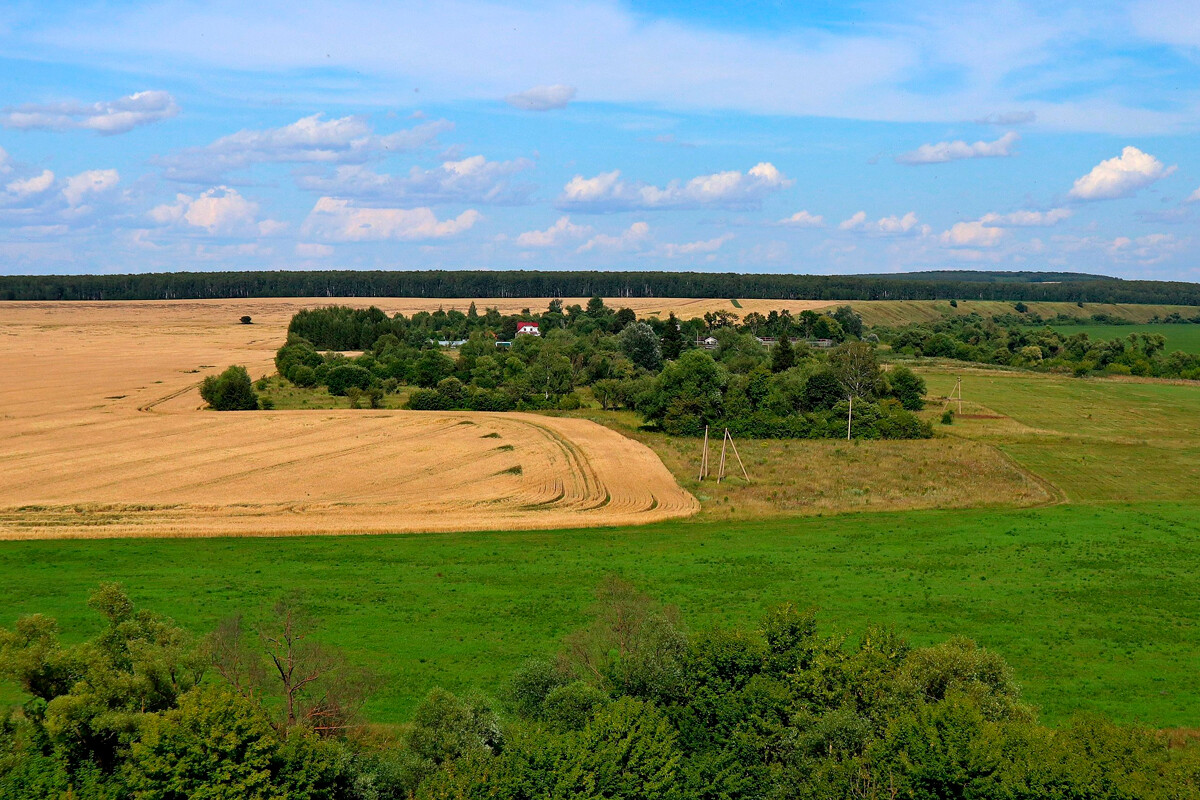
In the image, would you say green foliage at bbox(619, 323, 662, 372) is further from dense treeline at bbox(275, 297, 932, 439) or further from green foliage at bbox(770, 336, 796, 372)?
green foliage at bbox(770, 336, 796, 372)

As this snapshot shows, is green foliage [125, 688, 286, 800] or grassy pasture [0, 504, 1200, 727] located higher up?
green foliage [125, 688, 286, 800]

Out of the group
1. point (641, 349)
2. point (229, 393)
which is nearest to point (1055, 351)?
point (641, 349)

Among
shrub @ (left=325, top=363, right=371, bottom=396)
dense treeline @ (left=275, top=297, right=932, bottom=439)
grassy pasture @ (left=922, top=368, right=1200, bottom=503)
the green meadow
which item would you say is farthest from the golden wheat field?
grassy pasture @ (left=922, top=368, right=1200, bottom=503)

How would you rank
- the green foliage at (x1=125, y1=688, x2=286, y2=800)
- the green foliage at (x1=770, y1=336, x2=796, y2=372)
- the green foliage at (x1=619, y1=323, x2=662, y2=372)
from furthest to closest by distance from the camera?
the green foliage at (x1=619, y1=323, x2=662, y2=372)
the green foliage at (x1=770, y1=336, x2=796, y2=372)
the green foliage at (x1=125, y1=688, x2=286, y2=800)

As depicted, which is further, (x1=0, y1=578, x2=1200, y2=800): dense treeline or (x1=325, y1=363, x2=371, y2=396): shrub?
(x1=325, y1=363, x2=371, y2=396): shrub

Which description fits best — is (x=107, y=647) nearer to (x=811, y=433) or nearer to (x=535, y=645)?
(x=535, y=645)

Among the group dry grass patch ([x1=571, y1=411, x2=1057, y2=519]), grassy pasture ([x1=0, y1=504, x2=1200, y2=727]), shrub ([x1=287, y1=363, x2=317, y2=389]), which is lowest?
grassy pasture ([x1=0, y1=504, x2=1200, y2=727])

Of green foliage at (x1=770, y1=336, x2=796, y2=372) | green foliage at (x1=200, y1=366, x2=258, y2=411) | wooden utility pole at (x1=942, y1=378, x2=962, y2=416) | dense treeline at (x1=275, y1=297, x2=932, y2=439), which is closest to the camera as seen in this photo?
dense treeline at (x1=275, y1=297, x2=932, y2=439)
